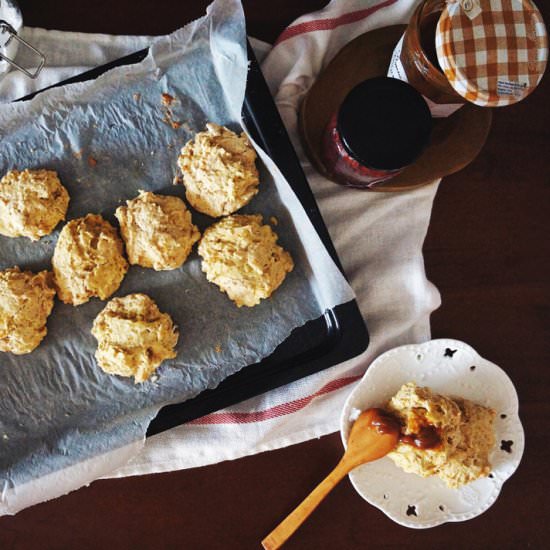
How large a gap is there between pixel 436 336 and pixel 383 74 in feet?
2.22

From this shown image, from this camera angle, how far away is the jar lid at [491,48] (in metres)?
1.11

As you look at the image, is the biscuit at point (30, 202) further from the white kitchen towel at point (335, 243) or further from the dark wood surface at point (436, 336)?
the dark wood surface at point (436, 336)

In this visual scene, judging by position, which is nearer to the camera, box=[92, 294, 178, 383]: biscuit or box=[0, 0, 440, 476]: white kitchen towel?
box=[92, 294, 178, 383]: biscuit

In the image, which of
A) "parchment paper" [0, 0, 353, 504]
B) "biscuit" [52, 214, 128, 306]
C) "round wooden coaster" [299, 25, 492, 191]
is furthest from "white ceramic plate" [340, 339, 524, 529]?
"biscuit" [52, 214, 128, 306]

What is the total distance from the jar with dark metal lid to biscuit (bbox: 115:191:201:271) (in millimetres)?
417

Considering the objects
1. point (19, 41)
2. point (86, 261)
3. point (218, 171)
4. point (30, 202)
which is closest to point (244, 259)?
point (218, 171)

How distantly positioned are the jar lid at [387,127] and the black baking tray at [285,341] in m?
0.19

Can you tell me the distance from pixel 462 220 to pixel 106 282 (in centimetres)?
91

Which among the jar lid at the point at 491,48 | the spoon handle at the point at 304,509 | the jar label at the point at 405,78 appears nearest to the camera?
the jar lid at the point at 491,48

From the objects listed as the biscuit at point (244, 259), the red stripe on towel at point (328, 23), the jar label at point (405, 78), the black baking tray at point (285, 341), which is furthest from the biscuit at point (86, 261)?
the jar label at point (405, 78)

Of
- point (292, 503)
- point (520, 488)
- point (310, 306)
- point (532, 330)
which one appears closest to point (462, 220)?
point (532, 330)

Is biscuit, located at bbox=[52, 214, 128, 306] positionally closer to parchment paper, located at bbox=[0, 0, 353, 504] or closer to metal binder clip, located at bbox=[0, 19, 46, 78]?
parchment paper, located at bbox=[0, 0, 353, 504]

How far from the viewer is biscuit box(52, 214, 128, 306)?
1.31 meters

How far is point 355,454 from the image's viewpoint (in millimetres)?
1344
